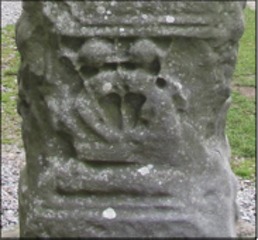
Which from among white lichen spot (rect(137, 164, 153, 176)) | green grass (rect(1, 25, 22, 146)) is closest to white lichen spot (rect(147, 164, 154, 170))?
white lichen spot (rect(137, 164, 153, 176))

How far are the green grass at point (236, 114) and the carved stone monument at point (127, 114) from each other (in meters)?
2.70

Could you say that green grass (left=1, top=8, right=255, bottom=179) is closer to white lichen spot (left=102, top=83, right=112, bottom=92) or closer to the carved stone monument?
the carved stone monument

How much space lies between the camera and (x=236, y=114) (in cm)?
805

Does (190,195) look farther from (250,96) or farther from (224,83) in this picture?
(250,96)

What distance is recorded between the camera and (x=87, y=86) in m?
3.87

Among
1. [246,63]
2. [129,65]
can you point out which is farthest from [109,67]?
[246,63]

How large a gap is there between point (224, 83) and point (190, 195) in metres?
0.53

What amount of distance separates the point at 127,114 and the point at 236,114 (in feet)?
13.9

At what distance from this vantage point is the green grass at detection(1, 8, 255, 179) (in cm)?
698

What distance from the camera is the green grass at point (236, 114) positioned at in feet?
22.9

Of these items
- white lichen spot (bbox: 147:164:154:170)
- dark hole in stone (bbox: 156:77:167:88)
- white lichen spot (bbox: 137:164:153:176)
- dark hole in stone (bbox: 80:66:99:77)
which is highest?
dark hole in stone (bbox: 80:66:99:77)

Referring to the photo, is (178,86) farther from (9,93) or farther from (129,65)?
(9,93)

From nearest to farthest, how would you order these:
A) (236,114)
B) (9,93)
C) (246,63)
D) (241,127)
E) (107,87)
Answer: (107,87) → (241,127) → (236,114) → (9,93) → (246,63)

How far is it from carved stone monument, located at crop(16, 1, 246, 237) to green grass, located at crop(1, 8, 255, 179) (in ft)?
8.85
